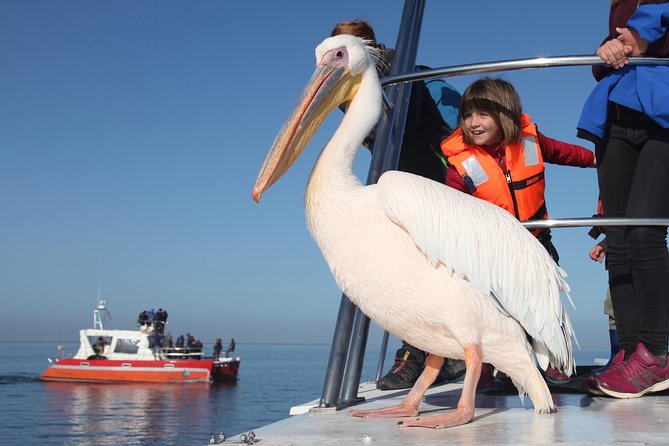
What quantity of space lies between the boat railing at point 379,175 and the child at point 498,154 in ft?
1.27

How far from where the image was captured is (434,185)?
2.43 m

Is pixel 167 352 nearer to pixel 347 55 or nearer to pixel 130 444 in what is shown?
pixel 130 444

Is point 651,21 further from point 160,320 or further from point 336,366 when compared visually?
point 160,320

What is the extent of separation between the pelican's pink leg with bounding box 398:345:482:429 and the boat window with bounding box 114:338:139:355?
144ft

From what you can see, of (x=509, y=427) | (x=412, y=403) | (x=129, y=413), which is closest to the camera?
(x=509, y=427)

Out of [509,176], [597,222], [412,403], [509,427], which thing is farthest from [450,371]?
[509,427]

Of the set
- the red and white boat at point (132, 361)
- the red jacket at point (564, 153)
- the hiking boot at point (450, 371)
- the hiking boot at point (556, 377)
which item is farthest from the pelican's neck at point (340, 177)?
the red and white boat at point (132, 361)

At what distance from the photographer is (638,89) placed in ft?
8.88

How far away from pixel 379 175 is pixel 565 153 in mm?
1207

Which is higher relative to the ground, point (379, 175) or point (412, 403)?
point (379, 175)

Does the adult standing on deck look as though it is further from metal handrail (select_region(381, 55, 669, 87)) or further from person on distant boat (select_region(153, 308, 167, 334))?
person on distant boat (select_region(153, 308, 167, 334))

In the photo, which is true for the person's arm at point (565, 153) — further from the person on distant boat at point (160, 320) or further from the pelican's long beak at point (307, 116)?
the person on distant boat at point (160, 320)

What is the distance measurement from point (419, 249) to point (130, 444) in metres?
31.7

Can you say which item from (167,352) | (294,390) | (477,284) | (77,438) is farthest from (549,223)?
(294,390)
